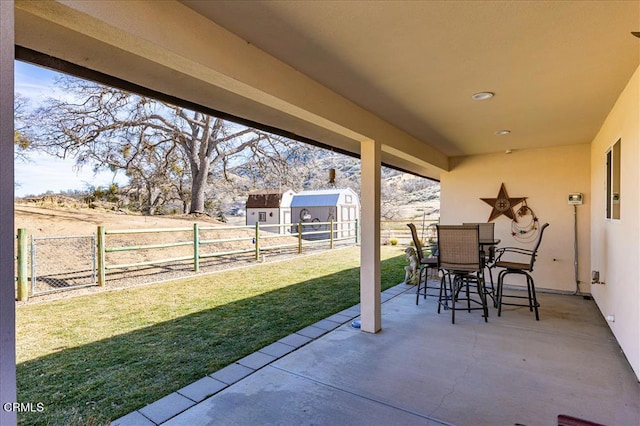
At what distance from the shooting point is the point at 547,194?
5598 millimetres

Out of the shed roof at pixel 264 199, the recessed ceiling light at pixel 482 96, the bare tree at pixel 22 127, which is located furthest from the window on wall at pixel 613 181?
the shed roof at pixel 264 199

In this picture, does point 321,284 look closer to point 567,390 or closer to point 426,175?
point 426,175

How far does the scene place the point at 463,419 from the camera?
215 cm

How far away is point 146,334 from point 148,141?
901 centimetres

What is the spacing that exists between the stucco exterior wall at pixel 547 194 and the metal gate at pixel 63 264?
23.2 ft

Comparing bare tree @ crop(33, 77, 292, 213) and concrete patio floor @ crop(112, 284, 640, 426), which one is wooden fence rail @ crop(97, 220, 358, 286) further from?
concrete patio floor @ crop(112, 284, 640, 426)

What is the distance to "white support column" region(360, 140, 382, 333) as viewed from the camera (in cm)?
372

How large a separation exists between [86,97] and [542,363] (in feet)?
37.9

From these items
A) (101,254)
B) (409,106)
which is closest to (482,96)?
(409,106)

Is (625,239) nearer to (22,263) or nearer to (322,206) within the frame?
(22,263)

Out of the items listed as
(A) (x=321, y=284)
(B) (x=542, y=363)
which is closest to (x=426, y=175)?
(A) (x=321, y=284)

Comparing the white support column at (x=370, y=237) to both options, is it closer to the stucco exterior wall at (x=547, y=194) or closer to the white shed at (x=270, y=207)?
the stucco exterior wall at (x=547, y=194)

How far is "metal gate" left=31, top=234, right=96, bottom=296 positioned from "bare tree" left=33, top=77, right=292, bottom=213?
345 centimetres

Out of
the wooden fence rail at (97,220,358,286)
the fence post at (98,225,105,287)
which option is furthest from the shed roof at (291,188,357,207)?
the fence post at (98,225,105,287)
